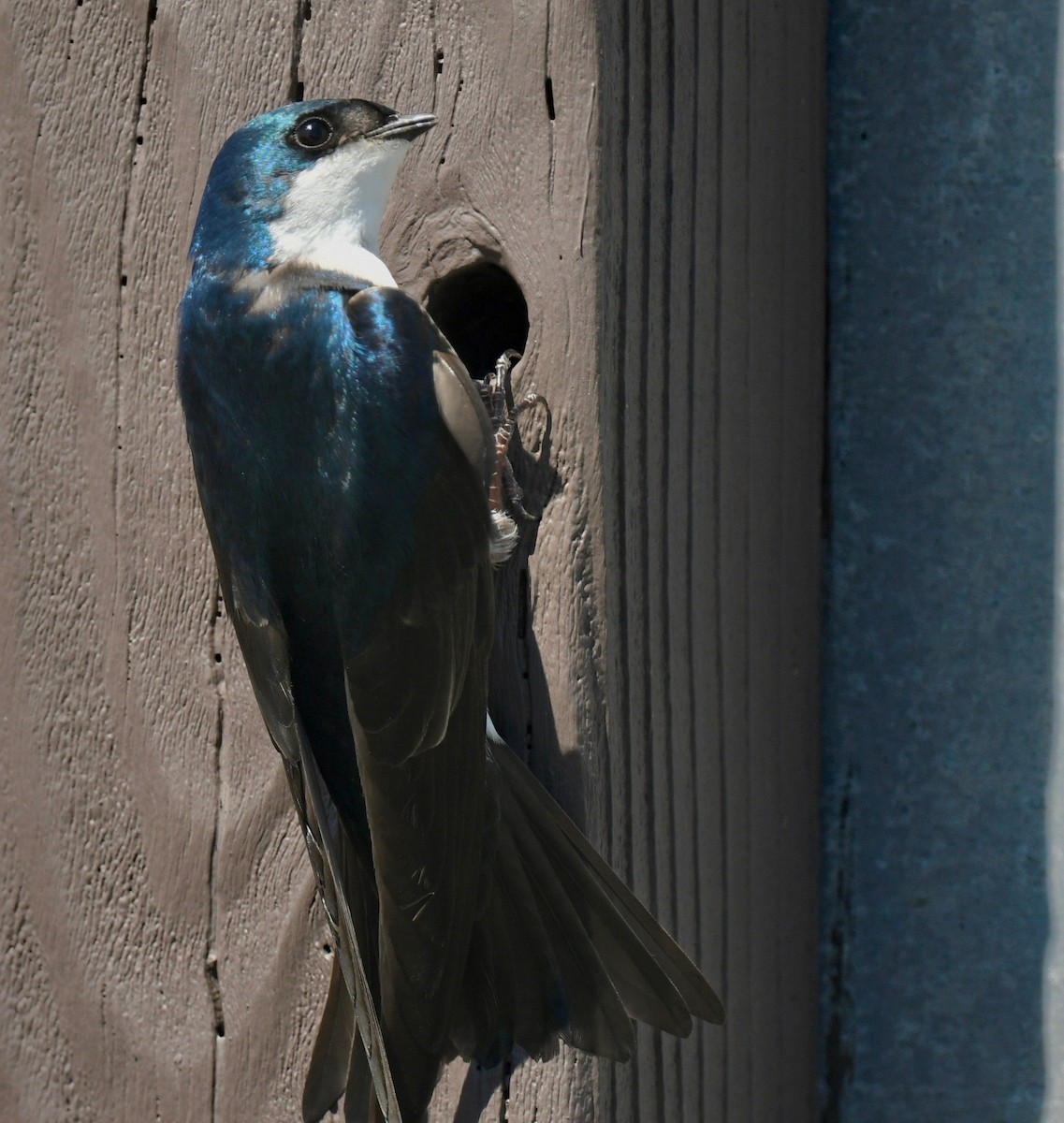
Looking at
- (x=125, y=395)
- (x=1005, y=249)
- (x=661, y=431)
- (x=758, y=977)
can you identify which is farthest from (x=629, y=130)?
(x=758, y=977)

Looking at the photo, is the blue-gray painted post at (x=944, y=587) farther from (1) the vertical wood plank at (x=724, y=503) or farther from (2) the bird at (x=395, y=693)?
(2) the bird at (x=395, y=693)

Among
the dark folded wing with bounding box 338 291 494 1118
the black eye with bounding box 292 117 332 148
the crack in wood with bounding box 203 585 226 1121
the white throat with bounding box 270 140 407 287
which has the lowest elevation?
the crack in wood with bounding box 203 585 226 1121

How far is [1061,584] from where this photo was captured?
127 centimetres

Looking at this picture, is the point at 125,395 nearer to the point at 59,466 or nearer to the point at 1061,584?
the point at 59,466

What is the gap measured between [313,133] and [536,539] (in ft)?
1.29

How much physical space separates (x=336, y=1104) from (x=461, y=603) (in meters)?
0.41

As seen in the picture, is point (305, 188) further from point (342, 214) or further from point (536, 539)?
point (536, 539)

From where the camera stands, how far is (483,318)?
4.54 feet

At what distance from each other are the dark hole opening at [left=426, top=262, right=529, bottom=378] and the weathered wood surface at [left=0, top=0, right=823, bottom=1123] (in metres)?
0.07

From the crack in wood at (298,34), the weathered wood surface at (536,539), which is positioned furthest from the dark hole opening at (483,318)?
the crack in wood at (298,34)

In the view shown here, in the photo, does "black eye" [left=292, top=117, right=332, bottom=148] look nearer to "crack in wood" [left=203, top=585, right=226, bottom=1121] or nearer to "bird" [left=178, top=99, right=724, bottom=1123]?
"bird" [left=178, top=99, right=724, bottom=1123]

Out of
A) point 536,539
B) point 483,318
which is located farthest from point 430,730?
point 483,318

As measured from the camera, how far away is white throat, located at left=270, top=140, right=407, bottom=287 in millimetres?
1246

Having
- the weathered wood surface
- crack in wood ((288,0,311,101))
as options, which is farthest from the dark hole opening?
crack in wood ((288,0,311,101))
